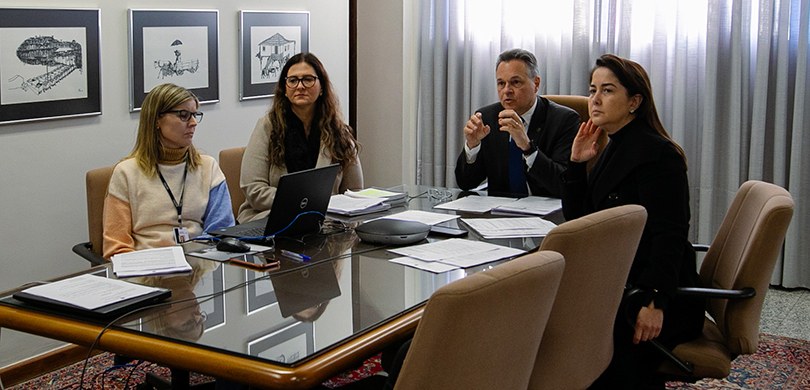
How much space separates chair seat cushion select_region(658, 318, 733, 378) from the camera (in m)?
2.70

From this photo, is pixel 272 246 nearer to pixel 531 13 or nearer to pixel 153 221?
pixel 153 221

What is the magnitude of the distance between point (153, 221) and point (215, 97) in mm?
1359

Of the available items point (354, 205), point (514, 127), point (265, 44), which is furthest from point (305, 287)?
point (265, 44)

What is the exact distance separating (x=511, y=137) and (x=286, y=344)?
215cm

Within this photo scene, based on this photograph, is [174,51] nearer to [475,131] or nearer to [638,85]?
[475,131]

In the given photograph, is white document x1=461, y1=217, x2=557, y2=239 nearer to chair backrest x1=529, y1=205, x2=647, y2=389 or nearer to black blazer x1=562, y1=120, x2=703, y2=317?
black blazer x1=562, y1=120, x2=703, y2=317

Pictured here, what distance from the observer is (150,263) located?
2.57 metres

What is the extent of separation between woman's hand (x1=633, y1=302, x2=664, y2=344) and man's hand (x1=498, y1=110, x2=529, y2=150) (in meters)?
1.16

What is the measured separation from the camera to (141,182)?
3.29 m

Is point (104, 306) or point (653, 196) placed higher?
point (653, 196)

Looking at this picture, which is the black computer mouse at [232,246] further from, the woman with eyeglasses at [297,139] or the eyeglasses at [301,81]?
the eyeglasses at [301,81]

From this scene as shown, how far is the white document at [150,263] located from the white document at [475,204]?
3.83 feet

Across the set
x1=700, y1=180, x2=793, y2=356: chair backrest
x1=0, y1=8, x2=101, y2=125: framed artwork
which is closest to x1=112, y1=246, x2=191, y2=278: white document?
x1=0, y1=8, x2=101, y2=125: framed artwork

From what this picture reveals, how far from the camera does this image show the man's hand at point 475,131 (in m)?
3.87
